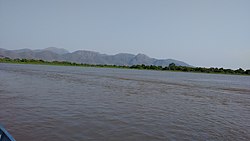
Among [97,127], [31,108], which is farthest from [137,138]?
[31,108]

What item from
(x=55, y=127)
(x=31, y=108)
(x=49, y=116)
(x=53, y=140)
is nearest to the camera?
(x=53, y=140)

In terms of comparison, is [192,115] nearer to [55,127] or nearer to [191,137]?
[191,137]

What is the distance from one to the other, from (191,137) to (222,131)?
6.66 ft

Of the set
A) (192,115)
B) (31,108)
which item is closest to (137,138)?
(192,115)

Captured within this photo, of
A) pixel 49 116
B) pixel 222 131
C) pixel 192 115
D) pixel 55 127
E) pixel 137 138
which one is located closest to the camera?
pixel 137 138

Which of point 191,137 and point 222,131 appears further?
point 222,131

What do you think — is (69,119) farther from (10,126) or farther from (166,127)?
(166,127)

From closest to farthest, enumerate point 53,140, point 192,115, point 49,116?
1. point 53,140
2. point 49,116
3. point 192,115

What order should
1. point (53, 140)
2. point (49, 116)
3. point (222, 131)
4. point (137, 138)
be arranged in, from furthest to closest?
point (49, 116), point (222, 131), point (137, 138), point (53, 140)

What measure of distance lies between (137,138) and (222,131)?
4.22m

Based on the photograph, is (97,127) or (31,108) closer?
(97,127)

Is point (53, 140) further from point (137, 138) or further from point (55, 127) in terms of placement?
point (137, 138)

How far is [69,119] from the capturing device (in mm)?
10789

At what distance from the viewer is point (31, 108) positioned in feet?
41.3
